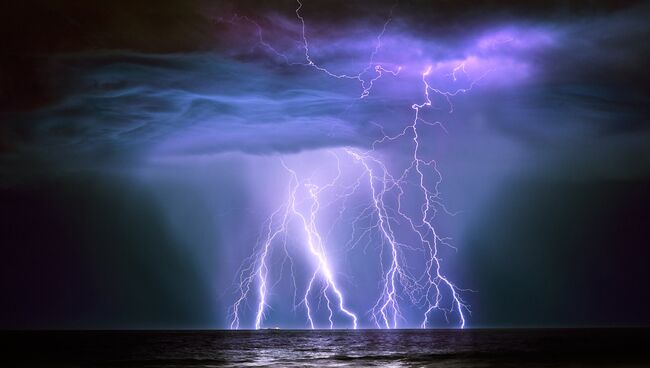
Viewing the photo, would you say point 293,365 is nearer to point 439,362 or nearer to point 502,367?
point 439,362

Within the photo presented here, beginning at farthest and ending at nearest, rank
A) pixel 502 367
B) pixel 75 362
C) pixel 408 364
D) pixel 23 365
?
pixel 75 362
pixel 23 365
pixel 408 364
pixel 502 367

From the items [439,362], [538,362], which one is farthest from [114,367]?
[538,362]

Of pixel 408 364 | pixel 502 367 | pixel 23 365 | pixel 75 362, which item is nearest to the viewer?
pixel 502 367

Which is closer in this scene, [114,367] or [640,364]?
[640,364]

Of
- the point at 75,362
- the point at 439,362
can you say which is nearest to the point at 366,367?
the point at 439,362

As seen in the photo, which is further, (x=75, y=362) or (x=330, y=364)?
(x=75, y=362)

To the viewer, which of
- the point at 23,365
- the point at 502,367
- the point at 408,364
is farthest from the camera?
the point at 23,365

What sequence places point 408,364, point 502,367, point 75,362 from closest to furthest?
point 502,367
point 408,364
point 75,362

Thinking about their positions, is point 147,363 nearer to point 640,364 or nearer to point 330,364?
point 330,364
